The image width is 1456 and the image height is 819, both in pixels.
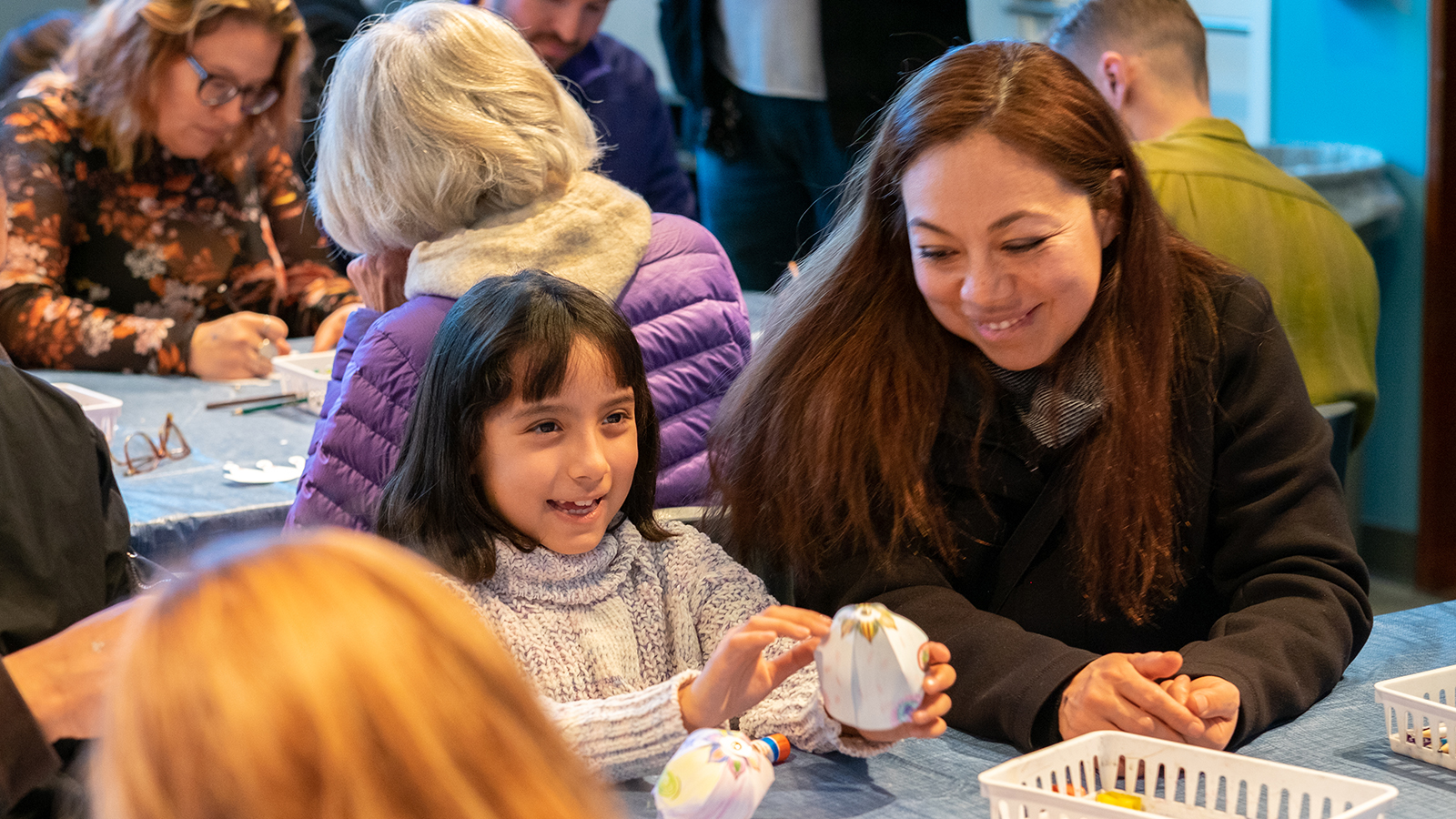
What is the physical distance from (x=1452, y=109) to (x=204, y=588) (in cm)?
428

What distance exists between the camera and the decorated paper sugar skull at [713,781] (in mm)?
1066

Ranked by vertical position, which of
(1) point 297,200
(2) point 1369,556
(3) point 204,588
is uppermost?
(3) point 204,588

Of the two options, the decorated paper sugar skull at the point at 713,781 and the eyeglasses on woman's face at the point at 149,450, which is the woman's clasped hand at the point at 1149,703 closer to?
the decorated paper sugar skull at the point at 713,781

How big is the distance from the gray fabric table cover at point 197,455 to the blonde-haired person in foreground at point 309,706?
143 cm

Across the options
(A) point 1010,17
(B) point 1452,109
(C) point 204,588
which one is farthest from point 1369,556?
(C) point 204,588

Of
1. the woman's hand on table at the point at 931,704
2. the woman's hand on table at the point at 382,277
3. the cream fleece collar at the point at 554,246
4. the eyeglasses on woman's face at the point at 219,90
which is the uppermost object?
the eyeglasses on woman's face at the point at 219,90

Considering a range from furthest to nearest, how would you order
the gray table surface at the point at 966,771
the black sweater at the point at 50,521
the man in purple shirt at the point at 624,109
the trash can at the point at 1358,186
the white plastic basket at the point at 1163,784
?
the trash can at the point at 1358,186, the man in purple shirt at the point at 624,109, the black sweater at the point at 50,521, the gray table surface at the point at 966,771, the white plastic basket at the point at 1163,784

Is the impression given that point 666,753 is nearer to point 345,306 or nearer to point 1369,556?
point 345,306

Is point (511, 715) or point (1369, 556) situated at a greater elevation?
point (511, 715)

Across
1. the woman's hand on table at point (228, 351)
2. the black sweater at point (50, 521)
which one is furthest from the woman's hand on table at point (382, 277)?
the woman's hand on table at point (228, 351)

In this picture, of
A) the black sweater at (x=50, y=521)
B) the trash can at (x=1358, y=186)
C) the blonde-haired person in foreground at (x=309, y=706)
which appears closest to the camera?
the blonde-haired person in foreground at (x=309, y=706)

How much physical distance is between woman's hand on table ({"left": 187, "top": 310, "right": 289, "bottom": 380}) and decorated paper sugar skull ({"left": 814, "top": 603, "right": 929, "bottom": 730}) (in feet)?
6.95

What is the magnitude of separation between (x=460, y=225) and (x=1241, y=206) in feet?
5.43

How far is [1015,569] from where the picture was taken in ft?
5.22
